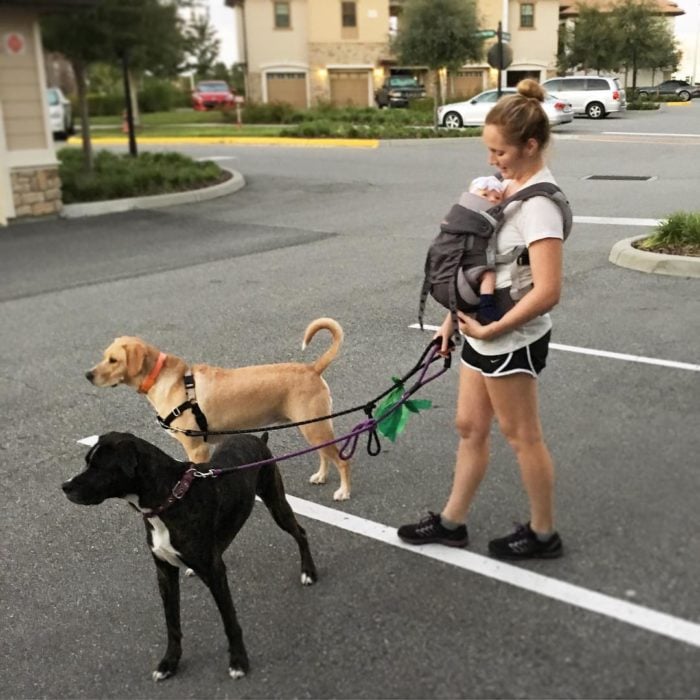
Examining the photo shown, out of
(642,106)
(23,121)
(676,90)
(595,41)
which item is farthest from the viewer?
(676,90)

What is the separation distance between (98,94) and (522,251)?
178ft

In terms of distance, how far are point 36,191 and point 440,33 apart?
23.7 metres

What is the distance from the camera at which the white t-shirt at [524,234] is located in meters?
2.86

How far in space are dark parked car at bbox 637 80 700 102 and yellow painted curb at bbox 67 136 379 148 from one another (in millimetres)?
27801

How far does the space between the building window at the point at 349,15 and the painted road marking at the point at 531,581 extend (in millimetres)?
48773

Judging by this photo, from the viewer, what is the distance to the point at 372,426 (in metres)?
3.48

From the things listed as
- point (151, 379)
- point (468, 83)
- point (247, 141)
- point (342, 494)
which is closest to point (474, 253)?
point (342, 494)

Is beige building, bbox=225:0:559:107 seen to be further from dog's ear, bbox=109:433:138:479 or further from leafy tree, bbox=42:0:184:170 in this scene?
dog's ear, bbox=109:433:138:479

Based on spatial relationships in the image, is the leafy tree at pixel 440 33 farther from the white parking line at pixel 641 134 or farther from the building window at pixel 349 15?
the building window at pixel 349 15

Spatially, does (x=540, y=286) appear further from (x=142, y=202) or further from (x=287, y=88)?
(x=287, y=88)

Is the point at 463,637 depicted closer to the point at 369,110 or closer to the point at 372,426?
the point at 372,426

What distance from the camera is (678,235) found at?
8820 mm

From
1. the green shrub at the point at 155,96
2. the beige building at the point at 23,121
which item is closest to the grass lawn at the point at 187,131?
the green shrub at the point at 155,96

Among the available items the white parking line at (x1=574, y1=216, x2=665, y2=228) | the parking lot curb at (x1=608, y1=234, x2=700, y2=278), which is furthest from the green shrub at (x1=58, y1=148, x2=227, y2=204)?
the parking lot curb at (x1=608, y1=234, x2=700, y2=278)
